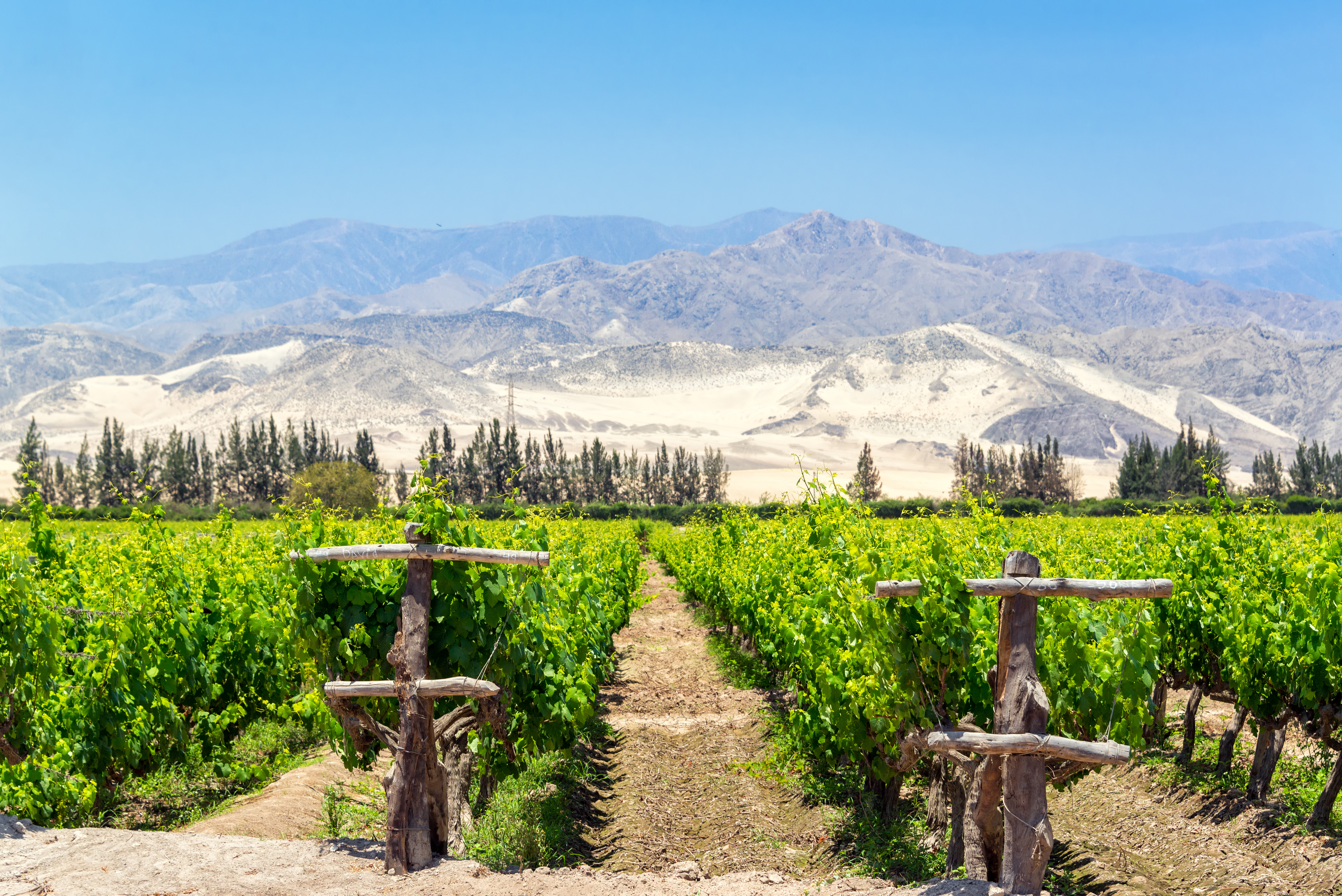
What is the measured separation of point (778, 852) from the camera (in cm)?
895

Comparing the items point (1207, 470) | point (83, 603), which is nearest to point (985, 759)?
point (1207, 470)

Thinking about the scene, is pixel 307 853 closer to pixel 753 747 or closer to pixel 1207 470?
pixel 753 747

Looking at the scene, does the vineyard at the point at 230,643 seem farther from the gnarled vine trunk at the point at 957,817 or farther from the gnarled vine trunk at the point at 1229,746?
the gnarled vine trunk at the point at 1229,746

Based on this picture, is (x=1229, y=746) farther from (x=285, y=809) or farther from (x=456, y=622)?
(x=285, y=809)

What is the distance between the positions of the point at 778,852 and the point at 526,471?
280ft

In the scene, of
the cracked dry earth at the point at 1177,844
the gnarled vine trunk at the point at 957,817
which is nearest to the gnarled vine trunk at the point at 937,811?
the gnarled vine trunk at the point at 957,817

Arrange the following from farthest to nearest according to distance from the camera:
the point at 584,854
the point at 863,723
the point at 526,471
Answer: the point at 526,471
the point at 584,854
the point at 863,723

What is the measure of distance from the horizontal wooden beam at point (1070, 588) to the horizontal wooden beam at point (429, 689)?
10.8 ft

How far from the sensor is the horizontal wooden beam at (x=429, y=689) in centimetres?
673

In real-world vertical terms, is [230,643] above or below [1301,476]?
above

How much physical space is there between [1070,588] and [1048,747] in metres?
0.93

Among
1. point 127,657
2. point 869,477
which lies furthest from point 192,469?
point 127,657

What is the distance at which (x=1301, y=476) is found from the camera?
297 ft

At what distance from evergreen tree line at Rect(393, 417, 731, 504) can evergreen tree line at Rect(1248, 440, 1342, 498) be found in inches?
1923
